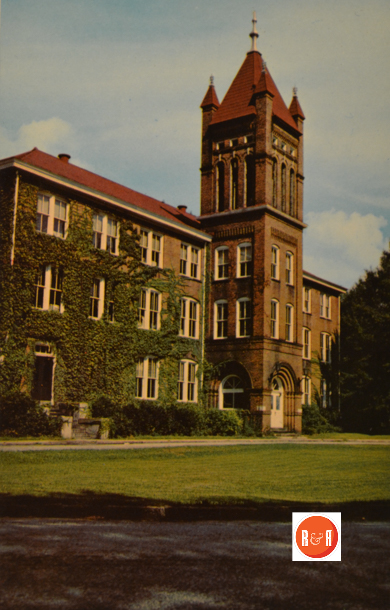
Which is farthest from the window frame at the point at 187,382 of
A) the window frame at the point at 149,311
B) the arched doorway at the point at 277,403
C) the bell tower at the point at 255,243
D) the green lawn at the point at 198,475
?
the green lawn at the point at 198,475

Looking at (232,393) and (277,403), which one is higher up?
(232,393)

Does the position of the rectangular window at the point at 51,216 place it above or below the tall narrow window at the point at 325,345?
above

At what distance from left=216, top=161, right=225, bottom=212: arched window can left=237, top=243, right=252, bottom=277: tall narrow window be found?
2.40 m

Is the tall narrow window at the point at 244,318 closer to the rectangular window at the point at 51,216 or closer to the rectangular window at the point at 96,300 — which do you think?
the rectangular window at the point at 96,300

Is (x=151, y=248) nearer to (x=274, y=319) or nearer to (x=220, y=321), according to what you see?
(x=220, y=321)

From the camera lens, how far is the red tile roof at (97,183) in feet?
77.7

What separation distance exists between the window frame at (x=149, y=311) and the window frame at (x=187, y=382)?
2.61 meters

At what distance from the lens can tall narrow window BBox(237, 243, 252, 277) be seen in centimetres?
3125

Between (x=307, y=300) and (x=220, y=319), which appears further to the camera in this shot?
(x=307, y=300)

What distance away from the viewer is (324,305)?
40.2 m

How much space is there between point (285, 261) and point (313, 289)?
23.9 feet

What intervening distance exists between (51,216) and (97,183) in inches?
162

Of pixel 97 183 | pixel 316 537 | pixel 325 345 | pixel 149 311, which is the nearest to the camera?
pixel 316 537

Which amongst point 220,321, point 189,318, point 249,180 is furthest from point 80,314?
point 249,180
